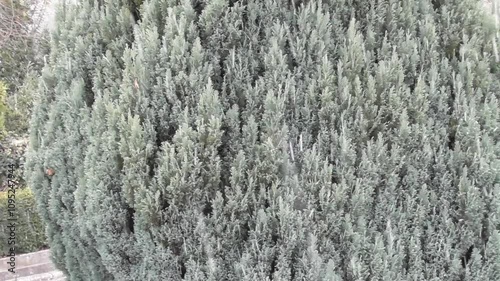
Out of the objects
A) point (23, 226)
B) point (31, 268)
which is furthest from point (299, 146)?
point (23, 226)

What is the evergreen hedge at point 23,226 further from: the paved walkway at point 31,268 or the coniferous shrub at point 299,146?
the coniferous shrub at point 299,146

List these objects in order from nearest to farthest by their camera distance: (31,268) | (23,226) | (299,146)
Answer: (299,146) → (31,268) → (23,226)

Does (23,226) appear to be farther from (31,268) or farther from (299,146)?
(299,146)

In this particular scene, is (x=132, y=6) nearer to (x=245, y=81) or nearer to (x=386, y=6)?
(x=245, y=81)

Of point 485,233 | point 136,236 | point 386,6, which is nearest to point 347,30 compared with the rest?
point 386,6

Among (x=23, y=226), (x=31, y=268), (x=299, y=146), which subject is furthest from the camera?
(x=23, y=226)

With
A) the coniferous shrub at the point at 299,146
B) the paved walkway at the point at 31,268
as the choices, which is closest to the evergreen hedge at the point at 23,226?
the paved walkway at the point at 31,268

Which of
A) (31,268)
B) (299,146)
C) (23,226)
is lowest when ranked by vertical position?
(31,268)

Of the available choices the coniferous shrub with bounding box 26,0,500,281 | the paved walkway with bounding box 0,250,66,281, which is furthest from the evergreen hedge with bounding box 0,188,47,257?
the coniferous shrub with bounding box 26,0,500,281
